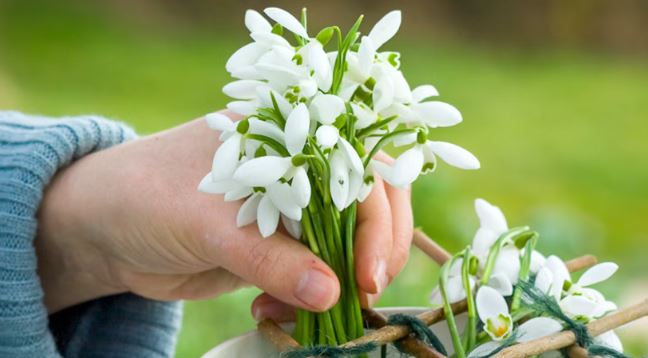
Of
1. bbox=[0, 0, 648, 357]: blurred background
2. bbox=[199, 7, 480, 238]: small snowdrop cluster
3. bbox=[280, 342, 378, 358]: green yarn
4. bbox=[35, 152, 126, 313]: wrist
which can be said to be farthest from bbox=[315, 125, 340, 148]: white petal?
bbox=[0, 0, 648, 357]: blurred background

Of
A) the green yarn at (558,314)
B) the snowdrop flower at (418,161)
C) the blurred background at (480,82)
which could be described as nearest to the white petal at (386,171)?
the snowdrop flower at (418,161)

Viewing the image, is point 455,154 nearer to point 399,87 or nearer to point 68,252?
point 399,87

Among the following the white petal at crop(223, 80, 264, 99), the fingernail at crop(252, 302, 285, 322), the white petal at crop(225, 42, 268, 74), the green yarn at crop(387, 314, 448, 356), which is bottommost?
the fingernail at crop(252, 302, 285, 322)

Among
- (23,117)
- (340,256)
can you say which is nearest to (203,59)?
(23,117)

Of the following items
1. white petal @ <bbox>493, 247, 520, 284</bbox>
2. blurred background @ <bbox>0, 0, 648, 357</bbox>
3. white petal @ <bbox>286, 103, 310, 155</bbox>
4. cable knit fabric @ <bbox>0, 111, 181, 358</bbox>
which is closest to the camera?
white petal @ <bbox>286, 103, 310, 155</bbox>

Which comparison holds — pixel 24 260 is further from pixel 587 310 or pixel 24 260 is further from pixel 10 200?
pixel 587 310

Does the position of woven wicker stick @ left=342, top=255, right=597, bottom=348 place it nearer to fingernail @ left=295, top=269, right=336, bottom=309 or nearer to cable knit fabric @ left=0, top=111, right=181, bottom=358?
fingernail @ left=295, top=269, right=336, bottom=309
